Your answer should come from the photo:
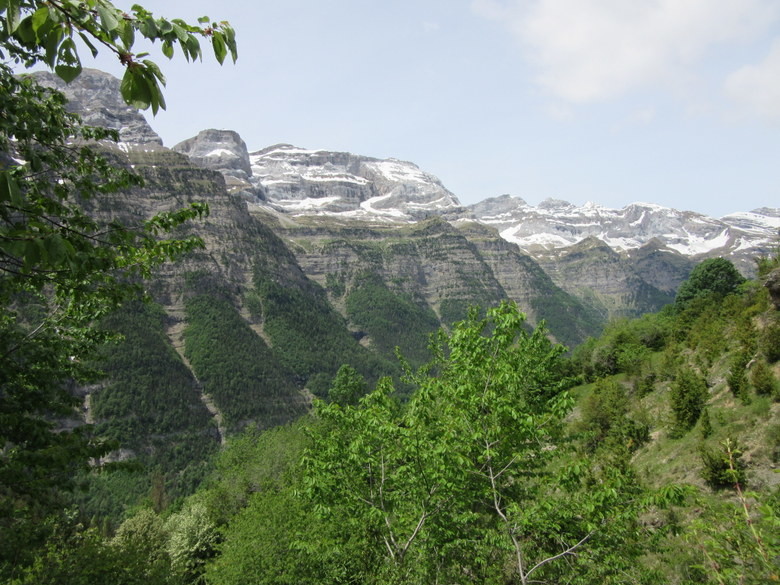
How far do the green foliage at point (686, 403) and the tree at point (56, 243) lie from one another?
22155 millimetres

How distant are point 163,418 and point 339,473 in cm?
14819

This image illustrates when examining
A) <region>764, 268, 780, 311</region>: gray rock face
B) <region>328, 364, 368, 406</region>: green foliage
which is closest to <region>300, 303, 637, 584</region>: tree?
<region>764, 268, 780, 311</region>: gray rock face

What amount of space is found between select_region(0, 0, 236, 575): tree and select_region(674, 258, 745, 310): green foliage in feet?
203

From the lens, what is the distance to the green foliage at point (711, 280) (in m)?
55.5

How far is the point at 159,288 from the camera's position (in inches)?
7702

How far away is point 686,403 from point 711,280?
152ft

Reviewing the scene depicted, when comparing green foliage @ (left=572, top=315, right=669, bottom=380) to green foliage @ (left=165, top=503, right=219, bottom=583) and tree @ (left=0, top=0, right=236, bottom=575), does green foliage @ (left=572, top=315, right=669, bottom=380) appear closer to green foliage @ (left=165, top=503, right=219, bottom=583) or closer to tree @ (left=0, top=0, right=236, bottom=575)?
green foliage @ (left=165, top=503, right=219, bottom=583)

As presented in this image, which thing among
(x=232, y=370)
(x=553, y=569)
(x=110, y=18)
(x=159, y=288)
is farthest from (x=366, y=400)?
(x=159, y=288)

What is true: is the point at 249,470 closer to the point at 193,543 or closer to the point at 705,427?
the point at 193,543

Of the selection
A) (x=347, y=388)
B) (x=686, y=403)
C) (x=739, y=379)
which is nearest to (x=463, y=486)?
(x=686, y=403)

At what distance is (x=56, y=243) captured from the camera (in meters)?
2.67

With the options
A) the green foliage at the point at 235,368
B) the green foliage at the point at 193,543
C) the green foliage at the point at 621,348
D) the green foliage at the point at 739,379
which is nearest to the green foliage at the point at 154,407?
the green foliage at the point at 235,368

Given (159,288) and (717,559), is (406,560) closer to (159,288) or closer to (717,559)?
(717,559)

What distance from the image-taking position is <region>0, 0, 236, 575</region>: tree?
2607 millimetres
